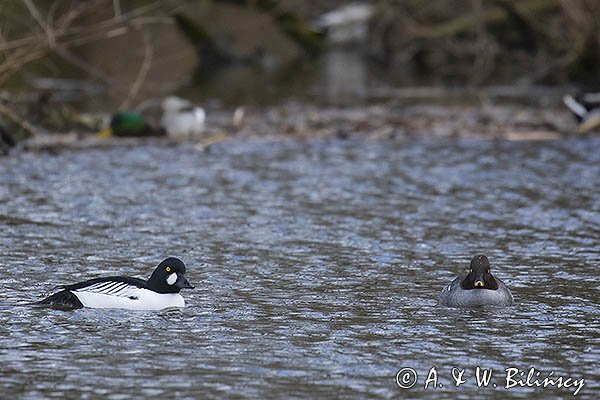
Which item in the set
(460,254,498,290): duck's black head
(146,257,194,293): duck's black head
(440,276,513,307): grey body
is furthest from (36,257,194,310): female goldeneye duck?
(460,254,498,290): duck's black head

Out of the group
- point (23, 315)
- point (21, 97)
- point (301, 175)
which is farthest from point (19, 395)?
point (21, 97)

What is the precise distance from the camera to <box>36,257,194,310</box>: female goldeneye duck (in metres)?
10.7

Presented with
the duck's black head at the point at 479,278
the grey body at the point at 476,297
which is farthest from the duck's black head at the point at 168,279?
the duck's black head at the point at 479,278

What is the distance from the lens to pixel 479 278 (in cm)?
1099

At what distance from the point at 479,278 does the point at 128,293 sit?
2.90 metres

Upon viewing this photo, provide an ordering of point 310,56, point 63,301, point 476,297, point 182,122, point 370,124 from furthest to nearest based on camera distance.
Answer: point 310,56
point 370,124
point 182,122
point 476,297
point 63,301

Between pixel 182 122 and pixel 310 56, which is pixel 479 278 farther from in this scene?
pixel 310 56

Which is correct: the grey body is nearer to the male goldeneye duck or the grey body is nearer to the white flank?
the white flank

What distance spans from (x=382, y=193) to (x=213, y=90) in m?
17.1

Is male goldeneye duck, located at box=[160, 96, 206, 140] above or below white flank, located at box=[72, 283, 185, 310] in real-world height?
above

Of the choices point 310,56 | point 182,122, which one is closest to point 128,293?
point 182,122

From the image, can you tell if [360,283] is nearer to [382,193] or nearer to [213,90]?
[382,193]

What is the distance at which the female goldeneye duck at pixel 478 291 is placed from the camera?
36.0ft

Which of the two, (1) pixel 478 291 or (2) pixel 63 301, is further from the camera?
(1) pixel 478 291
